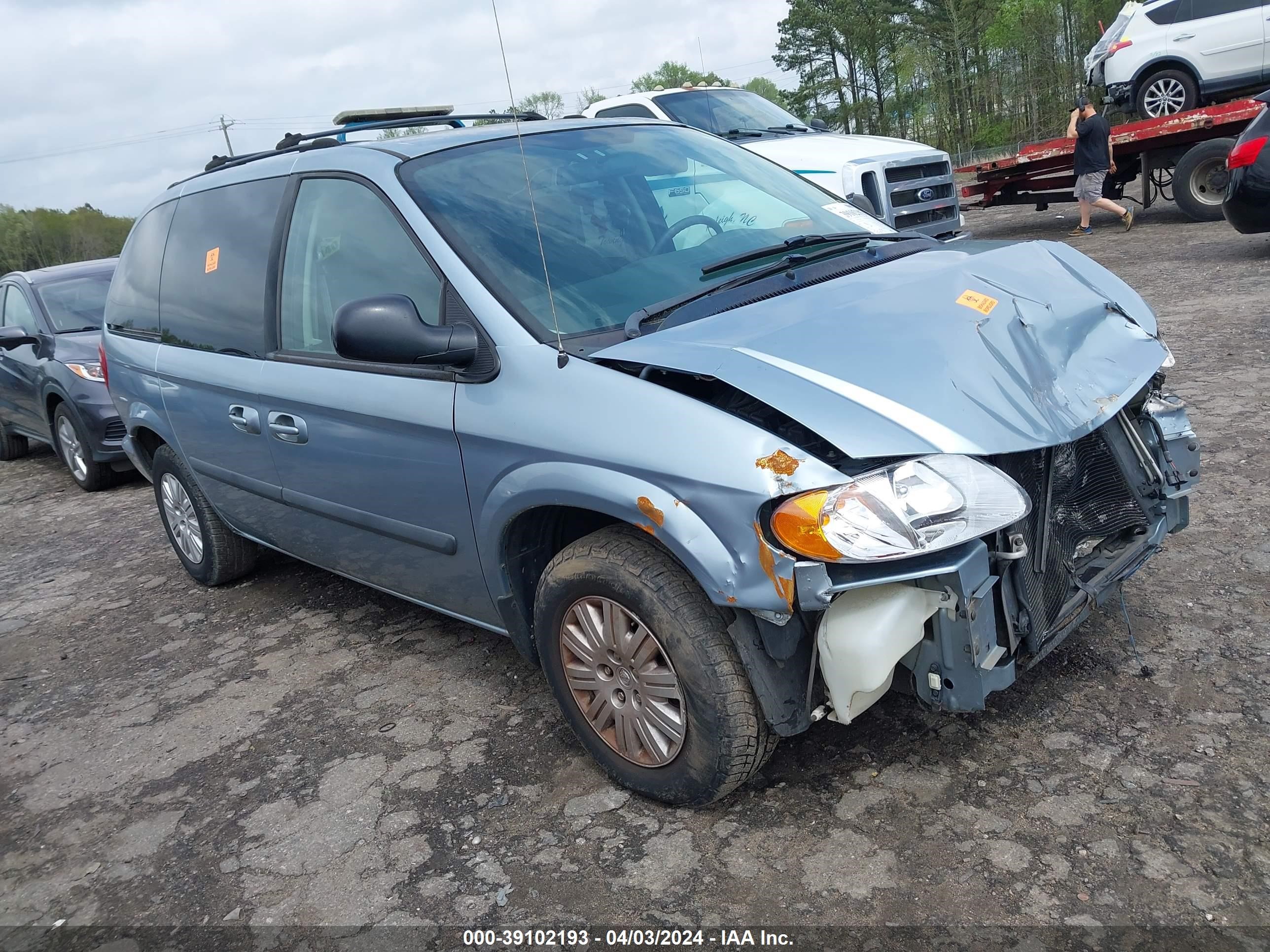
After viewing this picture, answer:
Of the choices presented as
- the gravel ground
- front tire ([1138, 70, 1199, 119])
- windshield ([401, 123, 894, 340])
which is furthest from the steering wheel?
front tire ([1138, 70, 1199, 119])

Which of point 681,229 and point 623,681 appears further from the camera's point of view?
point 681,229

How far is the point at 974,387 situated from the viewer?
238 centimetres

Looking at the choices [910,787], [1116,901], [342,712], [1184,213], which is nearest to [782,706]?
[910,787]

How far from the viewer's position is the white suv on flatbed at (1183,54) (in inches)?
508

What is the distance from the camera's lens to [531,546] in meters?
2.95

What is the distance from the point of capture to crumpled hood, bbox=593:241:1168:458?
89.9 inches

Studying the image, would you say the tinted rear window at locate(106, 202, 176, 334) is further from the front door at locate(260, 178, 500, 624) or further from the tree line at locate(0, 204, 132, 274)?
the tree line at locate(0, 204, 132, 274)

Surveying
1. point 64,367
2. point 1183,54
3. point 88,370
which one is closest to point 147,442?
point 88,370

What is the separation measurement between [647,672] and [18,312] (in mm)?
8139

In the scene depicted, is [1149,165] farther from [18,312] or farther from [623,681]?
[18,312]

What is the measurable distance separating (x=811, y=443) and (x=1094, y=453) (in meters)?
0.93

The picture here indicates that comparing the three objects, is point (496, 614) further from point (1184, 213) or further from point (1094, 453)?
point (1184, 213)

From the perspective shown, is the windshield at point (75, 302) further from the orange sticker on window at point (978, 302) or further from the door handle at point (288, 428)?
the orange sticker on window at point (978, 302)

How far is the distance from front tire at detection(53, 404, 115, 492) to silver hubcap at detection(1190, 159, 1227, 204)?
1131 centimetres
